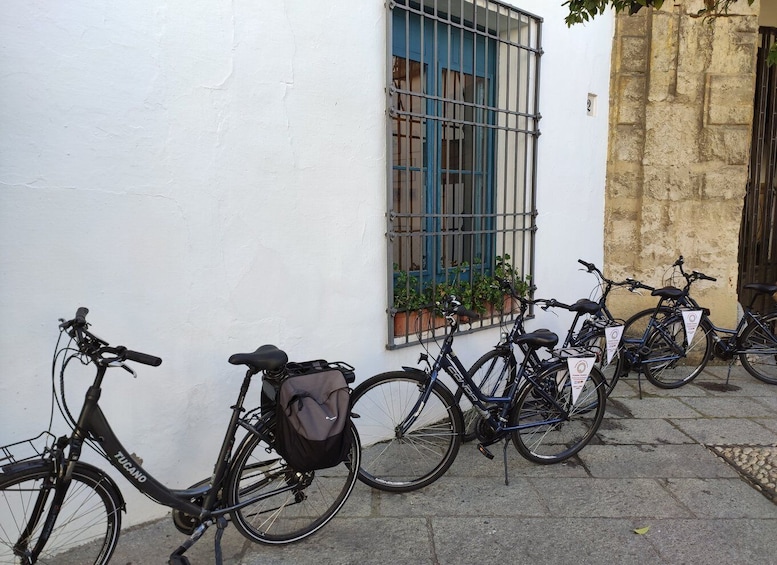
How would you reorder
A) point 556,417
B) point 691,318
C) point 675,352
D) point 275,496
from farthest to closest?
point 675,352 < point 691,318 < point 556,417 < point 275,496

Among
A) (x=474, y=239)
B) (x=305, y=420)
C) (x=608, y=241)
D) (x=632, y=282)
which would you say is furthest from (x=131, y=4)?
(x=608, y=241)

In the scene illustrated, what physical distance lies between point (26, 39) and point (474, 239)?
3.27 meters

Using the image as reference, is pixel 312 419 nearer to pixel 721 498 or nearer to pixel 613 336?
pixel 721 498

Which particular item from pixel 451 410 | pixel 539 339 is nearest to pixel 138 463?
pixel 451 410

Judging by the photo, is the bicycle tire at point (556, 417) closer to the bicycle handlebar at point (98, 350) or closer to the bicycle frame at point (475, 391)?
the bicycle frame at point (475, 391)

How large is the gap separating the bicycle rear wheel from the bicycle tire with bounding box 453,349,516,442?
1.97 metres

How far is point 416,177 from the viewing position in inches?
162

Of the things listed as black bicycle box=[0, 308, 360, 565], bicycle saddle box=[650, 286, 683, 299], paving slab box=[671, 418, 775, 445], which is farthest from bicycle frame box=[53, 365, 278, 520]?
bicycle saddle box=[650, 286, 683, 299]

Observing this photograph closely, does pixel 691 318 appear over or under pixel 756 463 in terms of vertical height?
over

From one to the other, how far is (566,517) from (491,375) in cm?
118

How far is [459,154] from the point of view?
4316 mm

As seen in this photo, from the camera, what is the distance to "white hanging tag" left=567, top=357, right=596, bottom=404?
3.46m

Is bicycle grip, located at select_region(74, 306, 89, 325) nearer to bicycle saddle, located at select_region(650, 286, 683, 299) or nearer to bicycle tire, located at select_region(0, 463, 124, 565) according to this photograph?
bicycle tire, located at select_region(0, 463, 124, 565)

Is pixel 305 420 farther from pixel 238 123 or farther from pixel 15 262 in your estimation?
pixel 238 123
